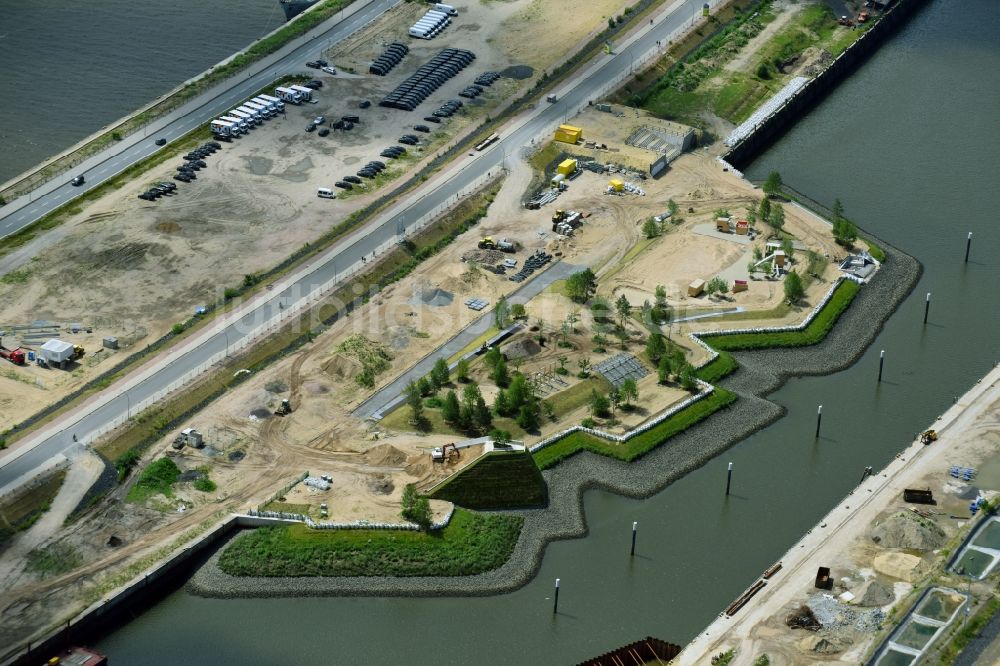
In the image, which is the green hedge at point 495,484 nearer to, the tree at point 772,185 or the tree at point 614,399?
the tree at point 614,399

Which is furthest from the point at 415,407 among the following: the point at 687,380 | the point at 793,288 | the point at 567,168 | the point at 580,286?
the point at 567,168

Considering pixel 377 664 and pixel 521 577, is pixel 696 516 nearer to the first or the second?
pixel 521 577

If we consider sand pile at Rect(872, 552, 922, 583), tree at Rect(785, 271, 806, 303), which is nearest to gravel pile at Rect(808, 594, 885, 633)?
sand pile at Rect(872, 552, 922, 583)

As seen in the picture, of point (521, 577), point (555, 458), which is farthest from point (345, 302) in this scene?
point (521, 577)

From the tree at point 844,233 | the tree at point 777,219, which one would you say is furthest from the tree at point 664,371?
the tree at point 844,233

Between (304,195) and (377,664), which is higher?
(304,195)

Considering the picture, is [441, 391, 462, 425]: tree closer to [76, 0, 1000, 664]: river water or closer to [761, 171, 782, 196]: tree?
[76, 0, 1000, 664]: river water
